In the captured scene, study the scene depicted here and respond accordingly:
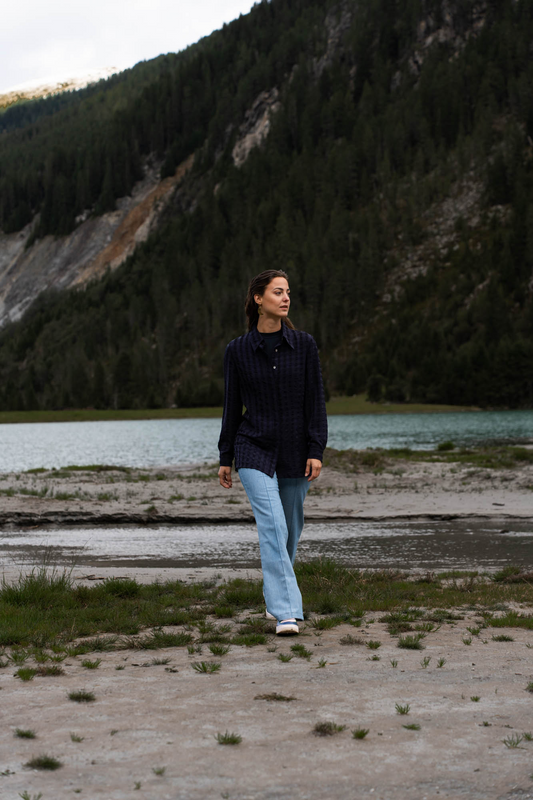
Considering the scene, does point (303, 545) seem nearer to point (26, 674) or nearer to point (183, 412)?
point (26, 674)

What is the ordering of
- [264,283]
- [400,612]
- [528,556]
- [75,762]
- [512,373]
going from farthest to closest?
[512,373] < [528,556] < [400,612] < [264,283] < [75,762]

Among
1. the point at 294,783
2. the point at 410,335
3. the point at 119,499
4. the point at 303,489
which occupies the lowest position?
the point at 119,499

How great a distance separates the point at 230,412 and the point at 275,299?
4.21 feet

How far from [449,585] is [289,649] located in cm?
455

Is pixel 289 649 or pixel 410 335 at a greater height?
pixel 410 335

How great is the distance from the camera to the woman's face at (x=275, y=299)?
803 centimetres

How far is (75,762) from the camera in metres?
4.61

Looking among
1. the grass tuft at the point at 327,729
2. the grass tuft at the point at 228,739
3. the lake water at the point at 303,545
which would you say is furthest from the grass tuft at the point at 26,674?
the lake water at the point at 303,545

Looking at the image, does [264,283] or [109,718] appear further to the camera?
[264,283]

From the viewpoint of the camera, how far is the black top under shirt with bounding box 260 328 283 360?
807 centimetres

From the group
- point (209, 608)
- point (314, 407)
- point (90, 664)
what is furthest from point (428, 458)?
point (90, 664)

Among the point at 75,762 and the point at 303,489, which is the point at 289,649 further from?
the point at 75,762

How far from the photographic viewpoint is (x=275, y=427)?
26.2ft

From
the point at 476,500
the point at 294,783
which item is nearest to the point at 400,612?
the point at 294,783
